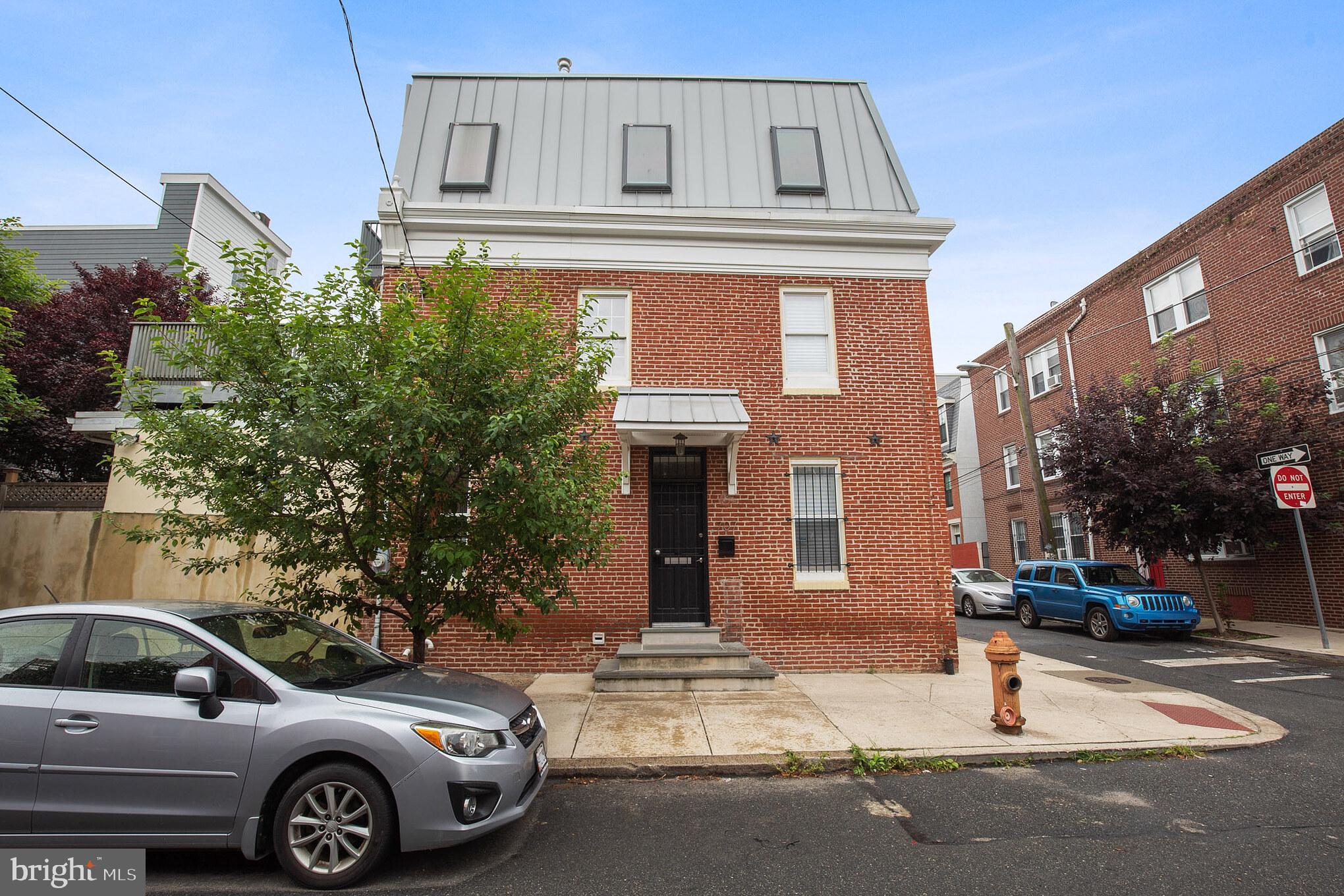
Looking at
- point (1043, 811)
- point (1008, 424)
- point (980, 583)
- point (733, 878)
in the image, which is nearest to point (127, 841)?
point (733, 878)

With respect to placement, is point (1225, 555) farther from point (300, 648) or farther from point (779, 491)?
point (300, 648)

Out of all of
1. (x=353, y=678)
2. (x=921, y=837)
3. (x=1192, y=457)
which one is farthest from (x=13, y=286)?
(x=1192, y=457)

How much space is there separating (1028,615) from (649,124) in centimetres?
1404

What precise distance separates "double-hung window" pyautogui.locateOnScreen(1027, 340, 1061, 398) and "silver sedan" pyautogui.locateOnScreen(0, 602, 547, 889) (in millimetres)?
23076

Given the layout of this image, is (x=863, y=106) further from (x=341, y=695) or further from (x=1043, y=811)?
(x=341, y=695)

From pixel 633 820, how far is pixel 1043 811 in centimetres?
279

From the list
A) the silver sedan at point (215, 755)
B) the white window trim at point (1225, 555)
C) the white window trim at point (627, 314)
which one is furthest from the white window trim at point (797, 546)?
the white window trim at point (1225, 555)

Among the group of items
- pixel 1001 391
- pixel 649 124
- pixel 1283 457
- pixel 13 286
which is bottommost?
pixel 1283 457

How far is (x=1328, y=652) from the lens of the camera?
34.4ft

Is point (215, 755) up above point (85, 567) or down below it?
below

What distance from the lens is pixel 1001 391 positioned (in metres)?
24.6

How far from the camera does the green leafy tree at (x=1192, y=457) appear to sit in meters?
12.7

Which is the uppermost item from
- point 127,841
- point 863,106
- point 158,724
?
point 863,106

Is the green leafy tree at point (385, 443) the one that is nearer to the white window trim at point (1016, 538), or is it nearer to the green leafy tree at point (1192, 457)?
the green leafy tree at point (1192, 457)
